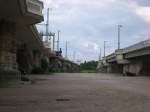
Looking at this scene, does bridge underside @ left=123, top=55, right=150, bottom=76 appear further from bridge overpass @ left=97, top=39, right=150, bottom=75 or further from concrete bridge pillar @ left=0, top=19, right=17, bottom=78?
concrete bridge pillar @ left=0, top=19, right=17, bottom=78

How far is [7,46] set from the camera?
34.2 meters

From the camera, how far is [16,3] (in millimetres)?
26953

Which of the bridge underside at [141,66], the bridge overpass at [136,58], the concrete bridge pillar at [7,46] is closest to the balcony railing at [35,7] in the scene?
the concrete bridge pillar at [7,46]

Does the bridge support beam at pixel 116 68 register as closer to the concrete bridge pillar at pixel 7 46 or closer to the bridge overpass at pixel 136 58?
the bridge overpass at pixel 136 58

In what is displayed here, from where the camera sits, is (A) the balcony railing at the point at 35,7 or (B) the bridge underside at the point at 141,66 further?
(B) the bridge underside at the point at 141,66

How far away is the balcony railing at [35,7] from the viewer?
105ft

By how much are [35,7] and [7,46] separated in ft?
12.9

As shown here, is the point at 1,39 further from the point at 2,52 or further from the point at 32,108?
the point at 32,108

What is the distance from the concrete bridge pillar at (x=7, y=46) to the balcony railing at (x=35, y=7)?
8.71ft

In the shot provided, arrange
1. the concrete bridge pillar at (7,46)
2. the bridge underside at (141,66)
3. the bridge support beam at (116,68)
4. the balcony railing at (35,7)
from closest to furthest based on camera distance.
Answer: the balcony railing at (35,7) < the concrete bridge pillar at (7,46) < the bridge underside at (141,66) < the bridge support beam at (116,68)

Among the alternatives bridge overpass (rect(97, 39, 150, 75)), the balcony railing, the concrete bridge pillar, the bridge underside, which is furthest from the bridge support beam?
the balcony railing

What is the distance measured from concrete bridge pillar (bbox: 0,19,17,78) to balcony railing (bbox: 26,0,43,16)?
105 inches

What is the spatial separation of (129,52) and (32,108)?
70.7 m

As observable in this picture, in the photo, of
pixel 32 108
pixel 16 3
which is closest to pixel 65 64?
pixel 16 3
